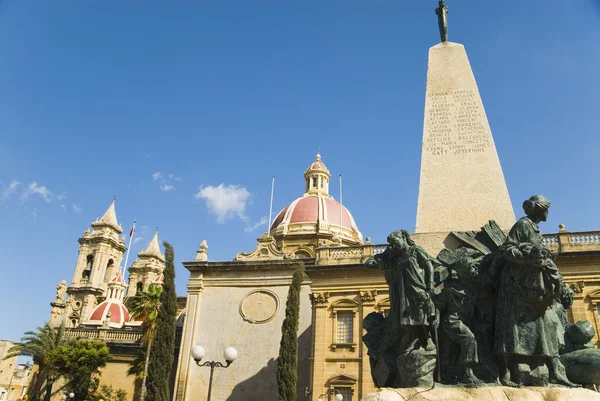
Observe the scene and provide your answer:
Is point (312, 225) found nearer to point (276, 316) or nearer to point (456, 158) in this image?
point (276, 316)

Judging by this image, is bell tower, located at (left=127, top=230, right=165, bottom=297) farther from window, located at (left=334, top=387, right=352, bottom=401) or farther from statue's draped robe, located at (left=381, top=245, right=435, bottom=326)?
statue's draped robe, located at (left=381, top=245, right=435, bottom=326)

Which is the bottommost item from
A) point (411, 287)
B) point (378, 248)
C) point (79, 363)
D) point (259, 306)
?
point (411, 287)

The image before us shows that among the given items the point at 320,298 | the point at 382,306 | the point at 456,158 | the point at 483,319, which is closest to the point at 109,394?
the point at 320,298

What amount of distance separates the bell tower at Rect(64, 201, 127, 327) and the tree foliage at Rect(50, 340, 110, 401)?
33299 mm

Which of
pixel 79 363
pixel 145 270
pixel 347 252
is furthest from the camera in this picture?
pixel 145 270

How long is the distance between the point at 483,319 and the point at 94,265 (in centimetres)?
7315

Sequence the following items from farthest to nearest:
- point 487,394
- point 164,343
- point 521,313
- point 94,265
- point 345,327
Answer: point 94,265 → point 345,327 → point 164,343 → point 521,313 → point 487,394

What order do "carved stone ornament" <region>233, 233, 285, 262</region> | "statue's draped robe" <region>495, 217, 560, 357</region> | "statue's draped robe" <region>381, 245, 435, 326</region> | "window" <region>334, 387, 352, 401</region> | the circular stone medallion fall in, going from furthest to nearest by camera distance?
"carved stone ornament" <region>233, 233, 285, 262</region> < the circular stone medallion < "window" <region>334, 387, 352, 401</region> < "statue's draped robe" <region>381, 245, 435, 326</region> < "statue's draped robe" <region>495, 217, 560, 357</region>

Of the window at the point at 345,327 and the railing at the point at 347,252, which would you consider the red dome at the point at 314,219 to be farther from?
the window at the point at 345,327

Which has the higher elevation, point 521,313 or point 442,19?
point 442,19

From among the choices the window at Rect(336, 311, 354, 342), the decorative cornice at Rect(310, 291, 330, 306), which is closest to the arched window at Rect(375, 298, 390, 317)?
the window at Rect(336, 311, 354, 342)

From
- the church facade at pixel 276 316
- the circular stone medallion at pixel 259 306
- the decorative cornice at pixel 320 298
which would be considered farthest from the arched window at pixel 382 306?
the circular stone medallion at pixel 259 306

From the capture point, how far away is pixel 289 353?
25.8 metres

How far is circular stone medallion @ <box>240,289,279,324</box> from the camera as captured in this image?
31.4 metres
